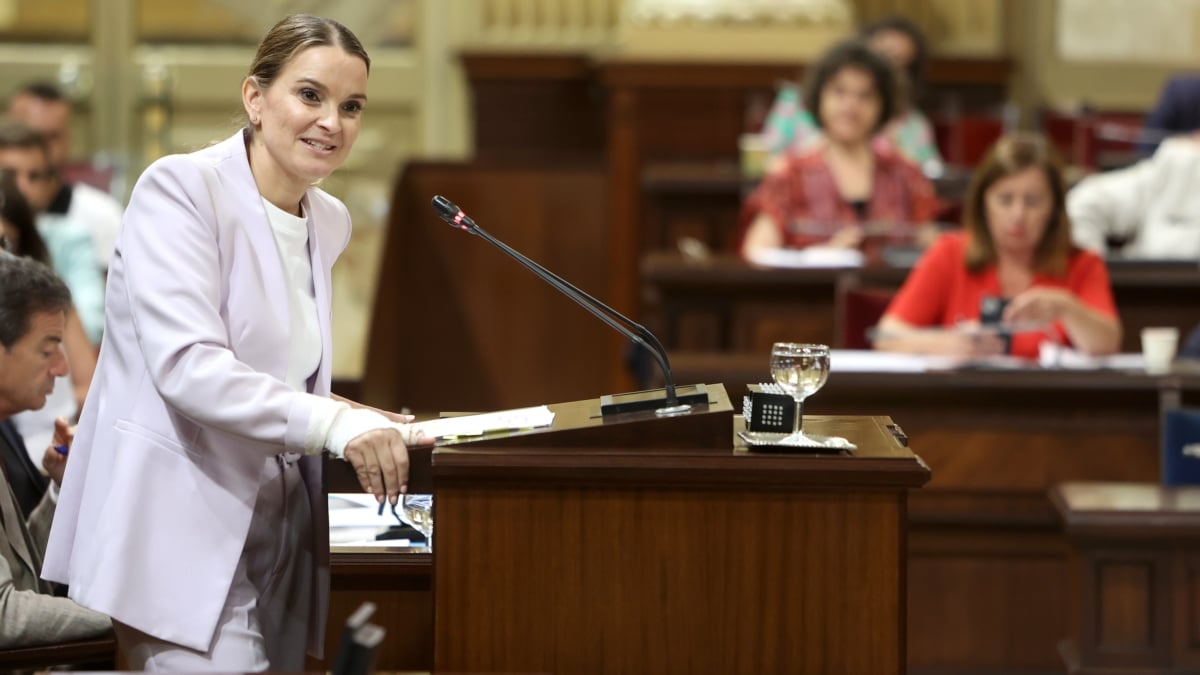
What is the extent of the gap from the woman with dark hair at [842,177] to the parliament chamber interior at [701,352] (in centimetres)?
4

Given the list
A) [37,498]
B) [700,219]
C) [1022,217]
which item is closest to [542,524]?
[37,498]

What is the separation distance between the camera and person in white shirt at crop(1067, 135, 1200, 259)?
6.28 m

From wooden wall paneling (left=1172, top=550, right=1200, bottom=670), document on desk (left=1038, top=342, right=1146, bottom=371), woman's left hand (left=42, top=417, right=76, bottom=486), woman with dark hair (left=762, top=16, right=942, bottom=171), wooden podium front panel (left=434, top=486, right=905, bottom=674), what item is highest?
woman with dark hair (left=762, top=16, right=942, bottom=171)

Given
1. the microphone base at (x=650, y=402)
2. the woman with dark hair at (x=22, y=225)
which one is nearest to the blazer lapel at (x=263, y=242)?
the microphone base at (x=650, y=402)

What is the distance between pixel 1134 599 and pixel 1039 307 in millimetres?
1129

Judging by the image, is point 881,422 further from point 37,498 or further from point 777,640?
point 37,498

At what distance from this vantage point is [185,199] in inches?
89.0

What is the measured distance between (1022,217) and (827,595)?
2.77m

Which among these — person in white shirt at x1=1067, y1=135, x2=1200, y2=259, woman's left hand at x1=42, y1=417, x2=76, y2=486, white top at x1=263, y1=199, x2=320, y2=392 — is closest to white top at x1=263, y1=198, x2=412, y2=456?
white top at x1=263, y1=199, x2=320, y2=392

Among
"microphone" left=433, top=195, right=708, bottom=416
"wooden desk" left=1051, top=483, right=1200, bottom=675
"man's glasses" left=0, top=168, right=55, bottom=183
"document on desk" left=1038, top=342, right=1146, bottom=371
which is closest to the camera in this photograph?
"microphone" left=433, top=195, right=708, bottom=416

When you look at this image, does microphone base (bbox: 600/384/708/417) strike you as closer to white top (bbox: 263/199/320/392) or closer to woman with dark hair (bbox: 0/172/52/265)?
white top (bbox: 263/199/320/392)

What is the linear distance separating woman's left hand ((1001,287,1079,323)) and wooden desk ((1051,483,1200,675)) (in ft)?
3.26

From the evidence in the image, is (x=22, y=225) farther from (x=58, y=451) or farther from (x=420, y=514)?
(x=420, y=514)

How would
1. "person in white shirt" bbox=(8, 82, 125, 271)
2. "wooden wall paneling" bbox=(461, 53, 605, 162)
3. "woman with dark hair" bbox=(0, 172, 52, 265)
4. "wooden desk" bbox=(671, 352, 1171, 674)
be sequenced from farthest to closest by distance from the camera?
"wooden wall paneling" bbox=(461, 53, 605, 162) < "person in white shirt" bbox=(8, 82, 125, 271) < "wooden desk" bbox=(671, 352, 1171, 674) < "woman with dark hair" bbox=(0, 172, 52, 265)
